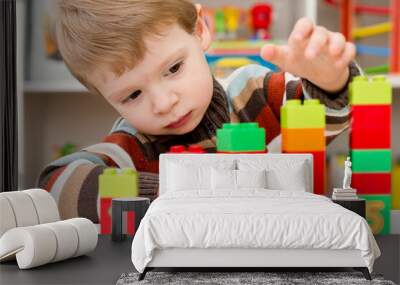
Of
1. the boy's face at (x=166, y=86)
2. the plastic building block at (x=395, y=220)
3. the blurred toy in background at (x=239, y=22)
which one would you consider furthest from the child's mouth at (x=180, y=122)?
the plastic building block at (x=395, y=220)

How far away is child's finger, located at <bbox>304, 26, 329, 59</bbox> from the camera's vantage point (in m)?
4.67

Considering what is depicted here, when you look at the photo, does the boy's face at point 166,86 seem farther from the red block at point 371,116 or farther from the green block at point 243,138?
the red block at point 371,116

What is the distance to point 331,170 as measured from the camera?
5258 millimetres

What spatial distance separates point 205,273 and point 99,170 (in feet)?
5.53

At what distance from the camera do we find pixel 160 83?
16.1 feet

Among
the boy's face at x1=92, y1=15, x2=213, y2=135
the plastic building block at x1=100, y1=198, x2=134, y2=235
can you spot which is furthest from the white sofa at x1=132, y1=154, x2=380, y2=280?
the plastic building block at x1=100, y1=198, x2=134, y2=235

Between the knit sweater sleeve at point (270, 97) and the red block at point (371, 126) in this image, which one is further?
the knit sweater sleeve at point (270, 97)

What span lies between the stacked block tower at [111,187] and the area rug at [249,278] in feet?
4.53

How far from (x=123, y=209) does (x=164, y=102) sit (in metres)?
0.77

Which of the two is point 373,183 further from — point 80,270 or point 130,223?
point 80,270

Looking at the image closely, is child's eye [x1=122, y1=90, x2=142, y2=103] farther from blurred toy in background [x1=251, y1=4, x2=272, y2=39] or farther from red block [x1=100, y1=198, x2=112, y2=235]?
blurred toy in background [x1=251, y1=4, x2=272, y2=39]

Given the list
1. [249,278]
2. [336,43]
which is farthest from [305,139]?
[249,278]

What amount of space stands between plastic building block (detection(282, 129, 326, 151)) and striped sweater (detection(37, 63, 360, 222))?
0.19m

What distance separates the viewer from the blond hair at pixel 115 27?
493 cm
